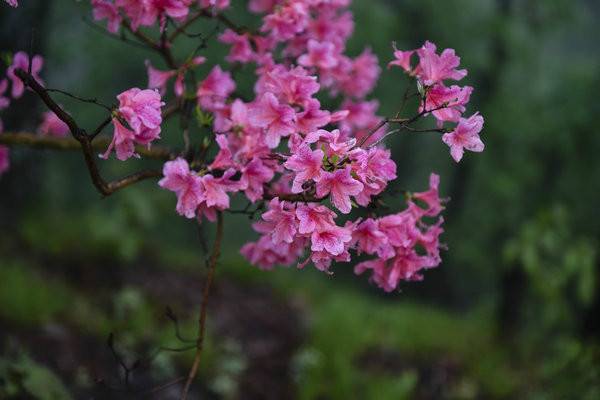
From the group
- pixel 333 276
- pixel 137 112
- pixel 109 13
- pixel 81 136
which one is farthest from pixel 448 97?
pixel 333 276

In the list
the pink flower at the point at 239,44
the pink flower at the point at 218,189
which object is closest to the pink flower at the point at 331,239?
the pink flower at the point at 218,189

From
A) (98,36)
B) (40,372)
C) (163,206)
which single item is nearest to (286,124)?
(40,372)

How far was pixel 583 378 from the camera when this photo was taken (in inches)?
122

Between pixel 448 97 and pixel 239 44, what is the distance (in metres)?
0.80

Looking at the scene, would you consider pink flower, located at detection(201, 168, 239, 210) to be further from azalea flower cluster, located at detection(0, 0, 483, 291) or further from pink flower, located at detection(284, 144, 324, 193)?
pink flower, located at detection(284, 144, 324, 193)

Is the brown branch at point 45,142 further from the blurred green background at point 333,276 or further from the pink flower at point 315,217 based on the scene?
the pink flower at point 315,217

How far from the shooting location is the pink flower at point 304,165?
1.17 meters

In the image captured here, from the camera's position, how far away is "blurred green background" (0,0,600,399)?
3289 millimetres

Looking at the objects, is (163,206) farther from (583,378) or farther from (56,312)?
(583,378)

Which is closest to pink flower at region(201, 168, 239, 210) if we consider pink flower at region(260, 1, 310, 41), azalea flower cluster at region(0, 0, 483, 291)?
azalea flower cluster at region(0, 0, 483, 291)

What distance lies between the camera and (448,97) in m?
1.33

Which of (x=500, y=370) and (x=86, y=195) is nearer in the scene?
(x=500, y=370)

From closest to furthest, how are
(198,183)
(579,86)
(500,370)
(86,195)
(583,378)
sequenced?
1. (198,183)
2. (583,378)
3. (500,370)
4. (579,86)
5. (86,195)

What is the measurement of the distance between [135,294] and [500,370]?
2.69 meters
